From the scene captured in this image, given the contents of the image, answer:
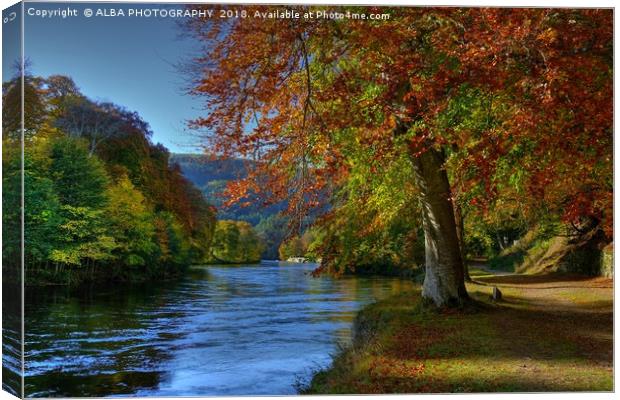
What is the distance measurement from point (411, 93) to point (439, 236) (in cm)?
312

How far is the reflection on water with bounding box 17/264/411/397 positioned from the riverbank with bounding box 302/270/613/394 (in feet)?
1.98

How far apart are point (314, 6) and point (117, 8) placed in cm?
193

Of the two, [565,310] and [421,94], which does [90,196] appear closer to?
[421,94]

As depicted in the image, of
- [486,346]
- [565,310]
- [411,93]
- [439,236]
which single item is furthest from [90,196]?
[565,310]

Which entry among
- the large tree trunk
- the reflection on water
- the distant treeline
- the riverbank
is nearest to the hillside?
the distant treeline

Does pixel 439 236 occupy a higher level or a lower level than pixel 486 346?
higher

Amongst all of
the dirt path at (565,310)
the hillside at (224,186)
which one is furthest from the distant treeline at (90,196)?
the dirt path at (565,310)

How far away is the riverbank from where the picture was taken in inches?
271

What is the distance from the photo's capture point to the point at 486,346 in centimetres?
812

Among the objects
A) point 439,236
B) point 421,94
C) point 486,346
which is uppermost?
point 421,94

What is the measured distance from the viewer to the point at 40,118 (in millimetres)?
7008

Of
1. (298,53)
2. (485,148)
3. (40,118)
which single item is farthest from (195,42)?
(485,148)

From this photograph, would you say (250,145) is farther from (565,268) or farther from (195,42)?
(565,268)

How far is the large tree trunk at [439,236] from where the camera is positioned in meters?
10.3
